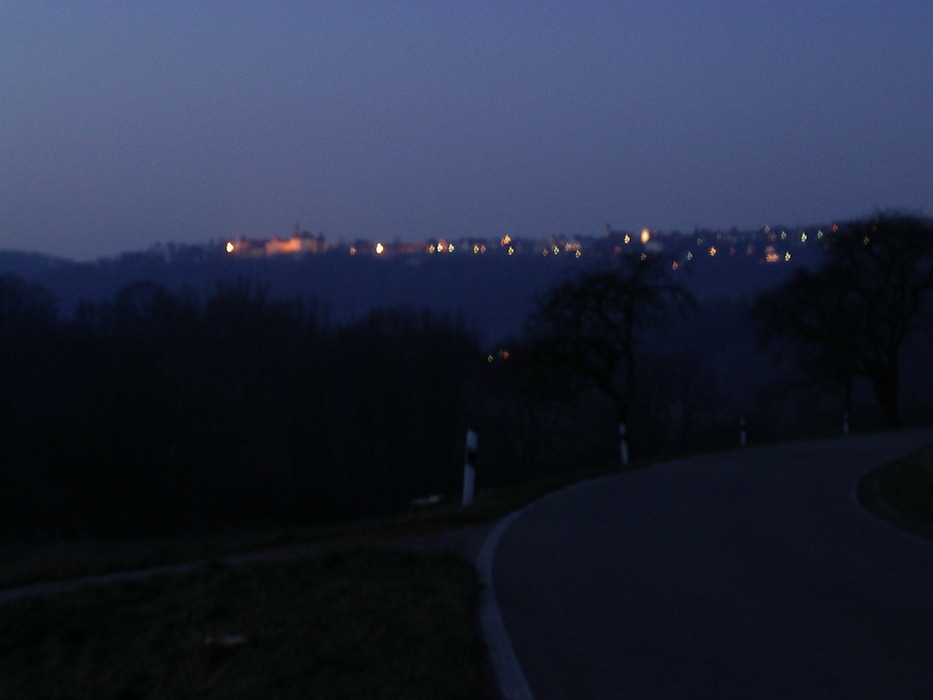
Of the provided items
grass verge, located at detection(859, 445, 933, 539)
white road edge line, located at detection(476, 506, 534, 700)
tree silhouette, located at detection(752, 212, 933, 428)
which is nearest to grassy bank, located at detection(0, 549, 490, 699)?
white road edge line, located at detection(476, 506, 534, 700)

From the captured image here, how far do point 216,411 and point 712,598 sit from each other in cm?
3703

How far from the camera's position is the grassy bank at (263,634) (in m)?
5.62

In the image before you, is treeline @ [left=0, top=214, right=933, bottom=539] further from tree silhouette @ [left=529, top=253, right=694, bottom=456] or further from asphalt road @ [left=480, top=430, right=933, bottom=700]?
asphalt road @ [left=480, top=430, right=933, bottom=700]

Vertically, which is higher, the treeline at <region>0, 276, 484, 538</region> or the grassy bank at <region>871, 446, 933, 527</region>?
the grassy bank at <region>871, 446, 933, 527</region>

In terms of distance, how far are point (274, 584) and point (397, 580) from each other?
3.12 ft

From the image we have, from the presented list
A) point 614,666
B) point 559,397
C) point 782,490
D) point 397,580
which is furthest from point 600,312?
point 614,666

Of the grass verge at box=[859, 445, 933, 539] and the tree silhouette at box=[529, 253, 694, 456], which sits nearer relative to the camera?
the grass verge at box=[859, 445, 933, 539]

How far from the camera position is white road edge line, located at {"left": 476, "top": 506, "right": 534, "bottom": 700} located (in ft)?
18.0

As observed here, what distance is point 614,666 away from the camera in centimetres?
599

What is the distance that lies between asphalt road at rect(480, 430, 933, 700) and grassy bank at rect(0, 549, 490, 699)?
44 centimetres

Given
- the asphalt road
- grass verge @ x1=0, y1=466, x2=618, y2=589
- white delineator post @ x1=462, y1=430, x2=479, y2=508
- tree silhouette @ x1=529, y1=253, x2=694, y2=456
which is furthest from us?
tree silhouette @ x1=529, y1=253, x2=694, y2=456

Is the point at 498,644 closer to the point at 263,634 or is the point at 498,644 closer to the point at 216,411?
the point at 263,634

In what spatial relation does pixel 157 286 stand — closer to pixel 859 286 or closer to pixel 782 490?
pixel 859 286

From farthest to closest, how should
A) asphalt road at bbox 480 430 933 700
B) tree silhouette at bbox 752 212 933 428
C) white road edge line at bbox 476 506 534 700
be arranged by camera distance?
1. tree silhouette at bbox 752 212 933 428
2. asphalt road at bbox 480 430 933 700
3. white road edge line at bbox 476 506 534 700
